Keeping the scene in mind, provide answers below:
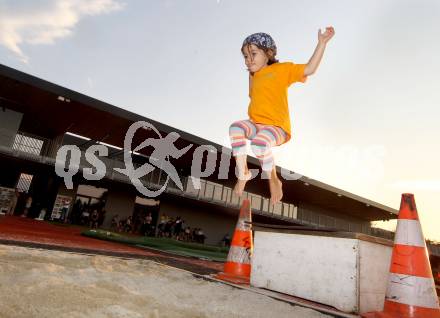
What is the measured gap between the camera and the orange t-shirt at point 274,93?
2.78 m

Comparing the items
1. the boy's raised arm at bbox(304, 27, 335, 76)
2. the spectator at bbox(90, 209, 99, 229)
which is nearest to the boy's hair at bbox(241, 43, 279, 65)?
the boy's raised arm at bbox(304, 27, 335, 76)

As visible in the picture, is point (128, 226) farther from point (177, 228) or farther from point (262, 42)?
point (262, 42)

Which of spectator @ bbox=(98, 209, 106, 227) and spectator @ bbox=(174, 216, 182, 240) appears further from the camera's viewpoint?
spectator @ bbox=(174, 216, 182, 240)

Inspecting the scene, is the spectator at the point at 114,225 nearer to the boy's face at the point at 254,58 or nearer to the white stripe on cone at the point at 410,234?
the boy's face at the point at 254,58

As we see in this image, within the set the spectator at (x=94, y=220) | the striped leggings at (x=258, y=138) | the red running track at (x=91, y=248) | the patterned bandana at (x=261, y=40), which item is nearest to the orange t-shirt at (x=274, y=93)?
the striped leggings at (x=258, y=138)

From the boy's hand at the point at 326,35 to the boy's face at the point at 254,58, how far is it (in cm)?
55

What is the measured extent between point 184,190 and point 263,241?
16143 mm

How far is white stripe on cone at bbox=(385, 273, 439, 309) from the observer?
2.13 metres

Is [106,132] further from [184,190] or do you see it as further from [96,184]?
[184,190]

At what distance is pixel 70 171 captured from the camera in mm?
15633

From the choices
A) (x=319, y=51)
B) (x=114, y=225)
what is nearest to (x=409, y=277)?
(x=319, y=51)

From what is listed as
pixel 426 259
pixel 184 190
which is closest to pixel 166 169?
pixel 184 190

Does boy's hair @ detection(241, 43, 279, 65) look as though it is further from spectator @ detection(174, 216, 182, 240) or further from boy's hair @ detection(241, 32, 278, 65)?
spectator @ detection(174, 216, 182, 240)

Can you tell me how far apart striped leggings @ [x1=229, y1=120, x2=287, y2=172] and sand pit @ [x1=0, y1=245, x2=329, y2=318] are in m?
1.21
